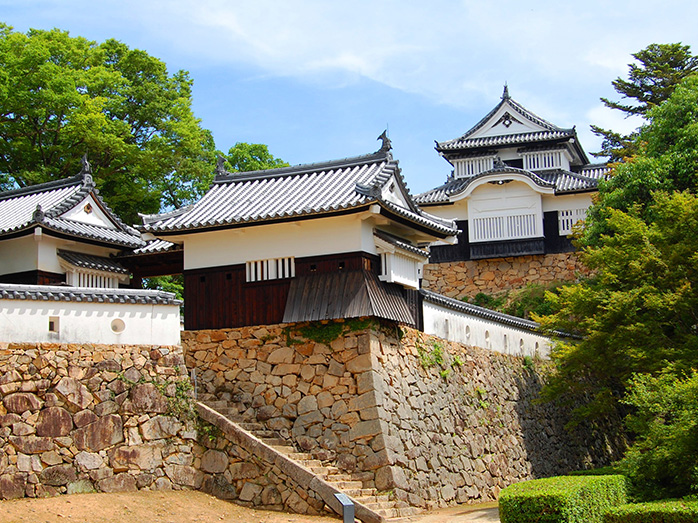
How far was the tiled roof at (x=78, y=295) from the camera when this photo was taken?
18922 millimetres

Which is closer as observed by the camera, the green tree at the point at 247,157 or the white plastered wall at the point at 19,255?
the white plastered wall at the point at 19,255

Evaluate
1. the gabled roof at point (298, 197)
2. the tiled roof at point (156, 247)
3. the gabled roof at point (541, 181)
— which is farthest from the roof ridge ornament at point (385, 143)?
the gabled roof at point (541, 181)

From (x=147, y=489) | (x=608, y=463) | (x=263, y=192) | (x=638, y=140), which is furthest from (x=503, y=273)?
(x=147, y=489)

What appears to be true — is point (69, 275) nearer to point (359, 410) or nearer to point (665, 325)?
point (359, 410)

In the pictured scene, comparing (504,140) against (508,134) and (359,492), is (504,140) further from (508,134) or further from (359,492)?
(359,492)

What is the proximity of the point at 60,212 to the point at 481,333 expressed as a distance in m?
13.2

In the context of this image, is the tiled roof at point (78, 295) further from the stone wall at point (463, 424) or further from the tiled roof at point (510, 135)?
the tiled roof at point (510, 135)

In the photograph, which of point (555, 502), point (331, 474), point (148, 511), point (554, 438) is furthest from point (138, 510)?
point (554, 438)

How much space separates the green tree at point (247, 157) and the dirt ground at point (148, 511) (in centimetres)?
2429

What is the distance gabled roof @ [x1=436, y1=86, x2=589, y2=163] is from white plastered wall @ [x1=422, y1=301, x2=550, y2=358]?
12.1 metres

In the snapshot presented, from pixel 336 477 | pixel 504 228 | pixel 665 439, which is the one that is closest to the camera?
pixel 665 439

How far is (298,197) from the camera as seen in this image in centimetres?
2380

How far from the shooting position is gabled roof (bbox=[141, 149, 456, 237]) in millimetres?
22391

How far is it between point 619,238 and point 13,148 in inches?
995
